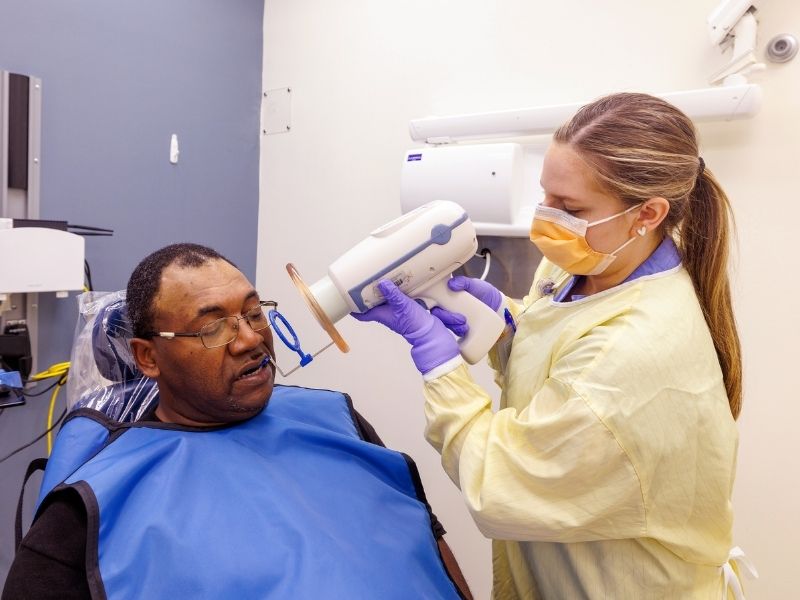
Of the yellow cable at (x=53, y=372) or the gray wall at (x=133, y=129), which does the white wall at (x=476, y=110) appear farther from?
the yellow cable at (x=53, y=372)

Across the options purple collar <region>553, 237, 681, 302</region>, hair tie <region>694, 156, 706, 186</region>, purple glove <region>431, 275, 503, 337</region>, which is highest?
hair tie <region>694, 156, 706, 186</region>

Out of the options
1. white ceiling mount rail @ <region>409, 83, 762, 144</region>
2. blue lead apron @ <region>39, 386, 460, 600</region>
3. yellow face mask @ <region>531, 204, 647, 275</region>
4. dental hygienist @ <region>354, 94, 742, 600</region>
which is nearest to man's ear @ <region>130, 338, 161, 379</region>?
blue lead apron @ <region>39, 386, 460, 600</region>

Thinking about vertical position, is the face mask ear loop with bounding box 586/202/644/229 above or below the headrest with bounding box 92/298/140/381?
above

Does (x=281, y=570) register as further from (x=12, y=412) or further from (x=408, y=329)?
(x=12, y=412)

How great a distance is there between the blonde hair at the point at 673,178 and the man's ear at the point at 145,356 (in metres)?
0.90

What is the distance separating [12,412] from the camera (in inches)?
60.7

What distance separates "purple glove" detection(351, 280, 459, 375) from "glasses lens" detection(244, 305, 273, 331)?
23 cm

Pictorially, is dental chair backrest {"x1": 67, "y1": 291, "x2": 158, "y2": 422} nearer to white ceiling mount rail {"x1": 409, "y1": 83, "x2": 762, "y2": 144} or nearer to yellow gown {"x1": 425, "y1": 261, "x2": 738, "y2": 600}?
yellow gown {"x1": 425, "y1": 261, "x2": 738, "y2": 600}

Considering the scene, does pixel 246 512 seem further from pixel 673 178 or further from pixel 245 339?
pixel 673 178

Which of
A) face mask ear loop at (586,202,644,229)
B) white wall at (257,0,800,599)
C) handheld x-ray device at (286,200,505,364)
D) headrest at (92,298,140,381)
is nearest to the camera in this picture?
face mask ear loop at (586,202,644,229)

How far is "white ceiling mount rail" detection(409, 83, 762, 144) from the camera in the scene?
4.14 ft

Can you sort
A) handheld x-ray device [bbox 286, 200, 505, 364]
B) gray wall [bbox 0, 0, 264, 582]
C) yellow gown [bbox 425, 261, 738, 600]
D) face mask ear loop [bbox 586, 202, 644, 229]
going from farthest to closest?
gray wall [bbox 0, 0, 264, 582] → handheld x-ray device [bbox 286, 200, 505, 364] → face mask ear loop [bbox 586, 202, 644, 229] → yellow gown [bbox 425, 261, 738, 600]

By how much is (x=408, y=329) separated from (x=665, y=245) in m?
0.49

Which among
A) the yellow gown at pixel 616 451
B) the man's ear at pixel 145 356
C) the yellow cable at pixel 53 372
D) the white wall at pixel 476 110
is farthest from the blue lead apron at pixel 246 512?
the white wall at pixel 476 110
